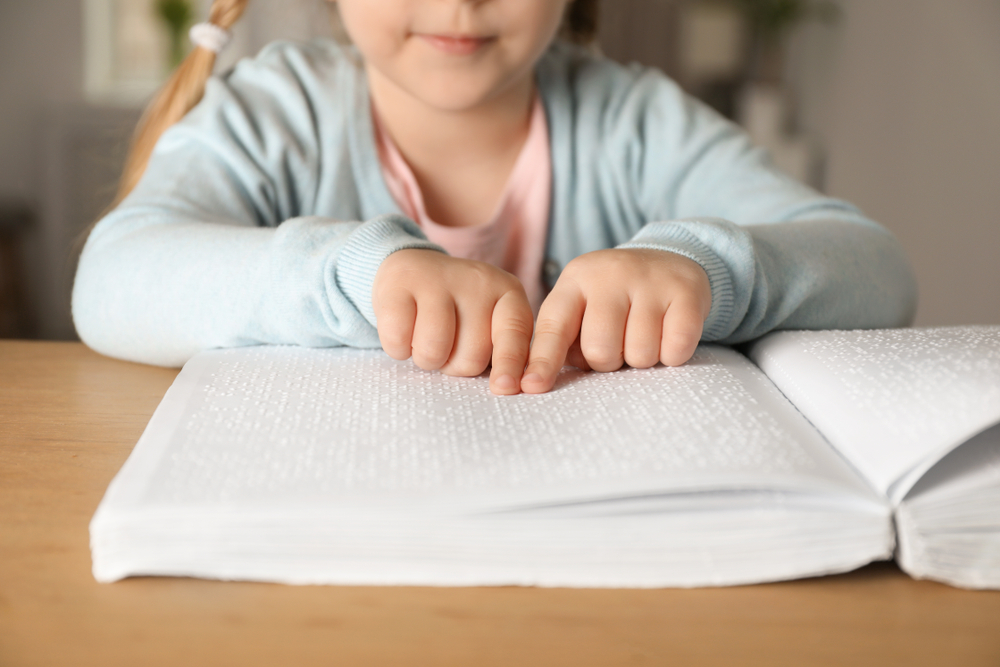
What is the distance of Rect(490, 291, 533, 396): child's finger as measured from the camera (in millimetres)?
378

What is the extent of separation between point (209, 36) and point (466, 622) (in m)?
0.68

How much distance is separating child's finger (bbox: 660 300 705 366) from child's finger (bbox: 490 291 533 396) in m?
0.07

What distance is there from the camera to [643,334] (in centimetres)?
41

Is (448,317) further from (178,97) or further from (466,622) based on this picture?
(178,97)

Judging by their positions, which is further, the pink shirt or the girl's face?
the pink shirt

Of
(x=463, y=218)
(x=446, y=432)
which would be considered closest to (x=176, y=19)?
(x=463, y=218)

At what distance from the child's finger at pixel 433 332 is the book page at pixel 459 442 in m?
0.01

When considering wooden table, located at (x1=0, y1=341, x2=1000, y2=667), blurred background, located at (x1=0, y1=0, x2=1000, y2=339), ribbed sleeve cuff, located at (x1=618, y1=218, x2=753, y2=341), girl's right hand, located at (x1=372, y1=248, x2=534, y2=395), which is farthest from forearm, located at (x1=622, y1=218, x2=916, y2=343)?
blurred background, located at (x1=0, y1=0, x2=1000, y2=339)

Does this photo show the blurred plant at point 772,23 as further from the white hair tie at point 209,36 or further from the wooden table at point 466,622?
the wooden table at point 466,622

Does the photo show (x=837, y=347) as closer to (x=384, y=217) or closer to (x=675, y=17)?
(x=384, y=217)

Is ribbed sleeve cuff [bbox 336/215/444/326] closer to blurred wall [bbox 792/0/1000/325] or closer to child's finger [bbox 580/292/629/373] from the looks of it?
child's finger [bbox 580/292/629/373]

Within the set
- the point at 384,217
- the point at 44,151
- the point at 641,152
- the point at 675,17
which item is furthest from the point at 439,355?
the point at 675,17

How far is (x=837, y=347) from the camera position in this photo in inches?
15.8

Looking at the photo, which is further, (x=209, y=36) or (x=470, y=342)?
(x=209, y=36)
